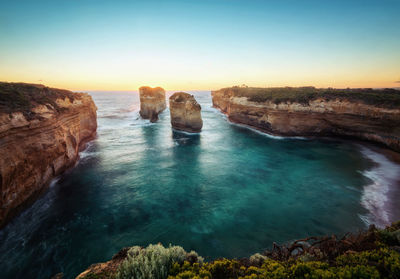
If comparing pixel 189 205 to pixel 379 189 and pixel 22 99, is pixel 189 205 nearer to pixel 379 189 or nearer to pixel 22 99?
pixel 22 99

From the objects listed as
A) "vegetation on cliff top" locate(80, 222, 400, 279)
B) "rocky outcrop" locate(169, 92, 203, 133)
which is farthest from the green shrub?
"rocky outcrop" locate(169, 92, 203, 133)

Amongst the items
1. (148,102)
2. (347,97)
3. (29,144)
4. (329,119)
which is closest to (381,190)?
(329,119)

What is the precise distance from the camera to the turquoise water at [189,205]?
9000 mm

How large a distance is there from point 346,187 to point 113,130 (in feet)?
117

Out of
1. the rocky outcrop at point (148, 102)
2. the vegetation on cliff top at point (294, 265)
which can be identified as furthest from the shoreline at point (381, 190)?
the rocky outcrop at point (148, 102)

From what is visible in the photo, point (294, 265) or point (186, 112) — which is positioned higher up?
point (186, 112)

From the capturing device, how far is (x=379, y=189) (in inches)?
546

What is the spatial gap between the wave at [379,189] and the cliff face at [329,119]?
435 cm

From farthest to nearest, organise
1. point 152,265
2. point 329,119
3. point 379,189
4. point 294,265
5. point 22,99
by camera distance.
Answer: point 329,119
point 379,189
point 22,99
point 152,265
point 294,265

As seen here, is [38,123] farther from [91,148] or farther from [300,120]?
[300,120]

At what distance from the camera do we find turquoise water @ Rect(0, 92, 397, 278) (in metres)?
9.00

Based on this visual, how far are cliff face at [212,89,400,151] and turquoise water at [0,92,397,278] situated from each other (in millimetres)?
4151

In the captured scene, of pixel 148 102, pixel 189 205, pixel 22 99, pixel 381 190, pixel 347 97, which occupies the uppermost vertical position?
pixel 347 97

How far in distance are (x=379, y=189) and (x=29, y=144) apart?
26.8 m
